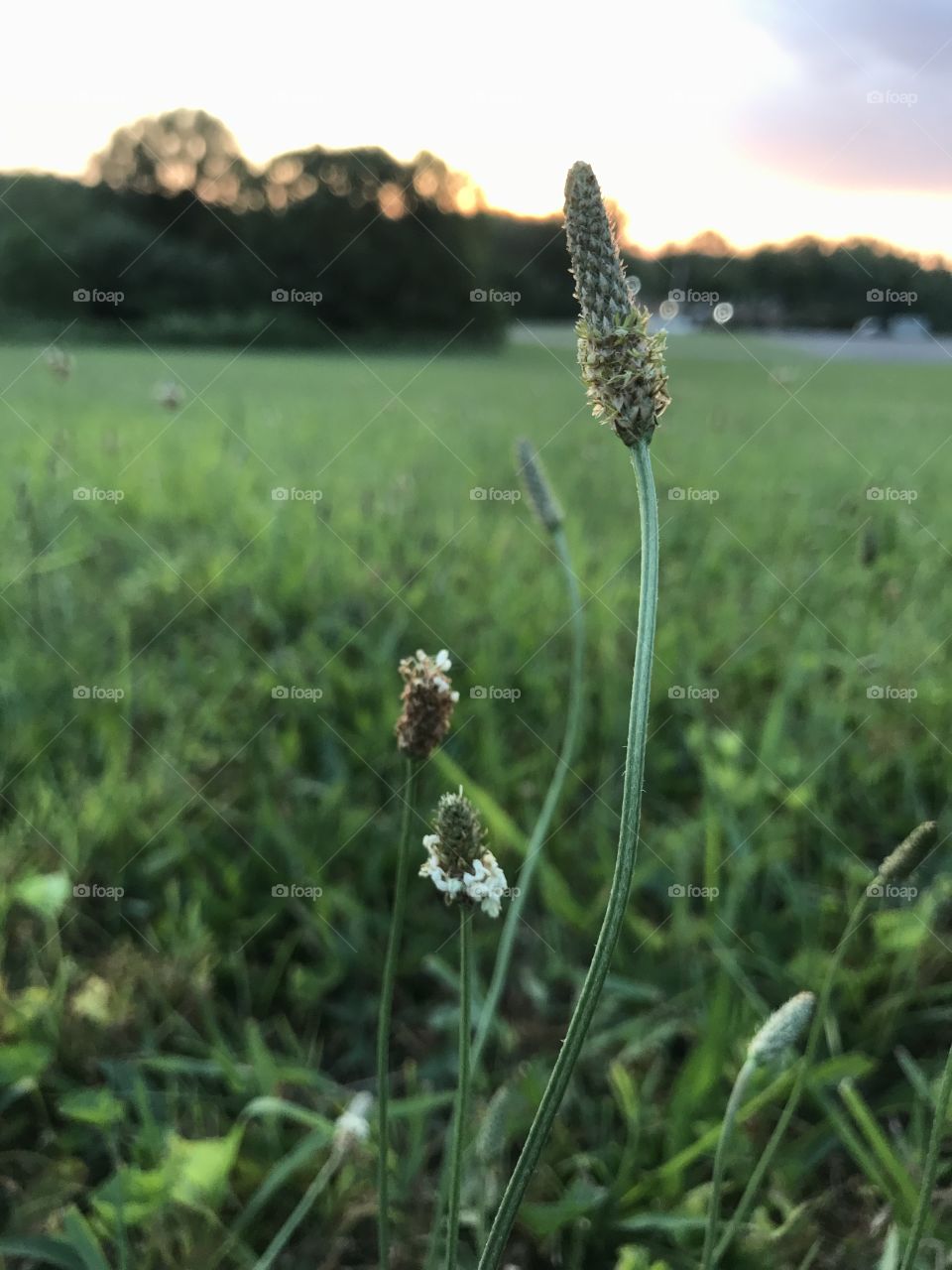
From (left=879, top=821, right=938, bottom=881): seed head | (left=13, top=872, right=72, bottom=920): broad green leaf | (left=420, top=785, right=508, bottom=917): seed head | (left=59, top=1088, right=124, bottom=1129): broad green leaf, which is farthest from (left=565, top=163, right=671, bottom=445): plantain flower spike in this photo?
(left=13, top=872, right=72, bottom=920): broad green leaf

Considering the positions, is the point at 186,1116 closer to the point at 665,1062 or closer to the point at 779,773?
the point at 665,1062

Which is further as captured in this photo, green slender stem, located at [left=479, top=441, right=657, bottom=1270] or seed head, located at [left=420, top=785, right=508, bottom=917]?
seed head, located at [left=420, top=785, right=508, bottom=917]

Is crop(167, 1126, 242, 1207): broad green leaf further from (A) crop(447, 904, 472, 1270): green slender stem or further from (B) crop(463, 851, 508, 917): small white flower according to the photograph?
(B) crop(463, 851, 508, 917): small white flower

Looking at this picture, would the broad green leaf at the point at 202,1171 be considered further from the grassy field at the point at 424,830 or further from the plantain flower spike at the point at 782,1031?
the plantain flower spike at the point at 782,1031

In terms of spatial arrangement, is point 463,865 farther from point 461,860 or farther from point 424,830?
point 424,830

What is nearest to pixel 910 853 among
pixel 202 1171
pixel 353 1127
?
pixel 353 1127

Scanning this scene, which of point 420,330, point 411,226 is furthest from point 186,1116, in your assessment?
point 411,226
